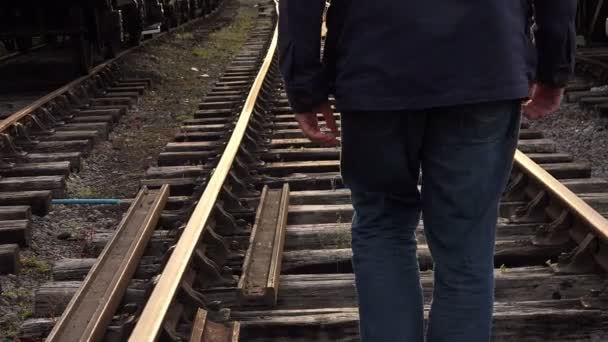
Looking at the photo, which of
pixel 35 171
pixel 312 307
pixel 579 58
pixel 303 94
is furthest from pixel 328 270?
pixel 579 58

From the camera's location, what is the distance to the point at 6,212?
4.40 metres

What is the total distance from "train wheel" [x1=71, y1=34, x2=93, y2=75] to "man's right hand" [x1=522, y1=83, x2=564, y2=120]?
295 inches

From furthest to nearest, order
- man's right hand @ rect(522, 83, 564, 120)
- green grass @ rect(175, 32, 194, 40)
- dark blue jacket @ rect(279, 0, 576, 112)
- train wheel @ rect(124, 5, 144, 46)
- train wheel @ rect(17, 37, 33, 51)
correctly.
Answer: green grass @ rect(175, 32, 194, 40)
train wheel @ rect(17, 37, 33, 51)
train wheel @ rect(124, 5, 144, 46)
man's right hand @ rect(522, 83, 564, 120)
dark blue jacket @ rect(279, 0, 576, 112)

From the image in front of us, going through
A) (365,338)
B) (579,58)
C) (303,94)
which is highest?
(303,94)

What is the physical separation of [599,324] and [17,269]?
2405 millimetres

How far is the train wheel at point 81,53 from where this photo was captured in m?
9.14

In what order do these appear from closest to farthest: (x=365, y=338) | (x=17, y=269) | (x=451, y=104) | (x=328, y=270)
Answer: (x=451, y=104), (x=365, y=338), (x=328, y=270), (x=17, y=269)

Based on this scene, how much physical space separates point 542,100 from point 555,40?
0.22 metres

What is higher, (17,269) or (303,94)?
(303,94)

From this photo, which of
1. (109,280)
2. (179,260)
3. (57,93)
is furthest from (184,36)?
(179,260)

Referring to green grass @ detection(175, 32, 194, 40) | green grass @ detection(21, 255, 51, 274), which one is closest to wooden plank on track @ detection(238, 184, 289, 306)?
green grass @ detection(21, 255, 51, 274)

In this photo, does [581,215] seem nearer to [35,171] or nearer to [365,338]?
[365,338]

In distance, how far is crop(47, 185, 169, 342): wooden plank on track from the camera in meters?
2.87

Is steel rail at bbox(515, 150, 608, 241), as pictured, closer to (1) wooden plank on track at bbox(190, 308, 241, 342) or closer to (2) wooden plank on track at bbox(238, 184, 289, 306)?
(2) wooden plank on track at bbox(238, 184, 289, 306)
